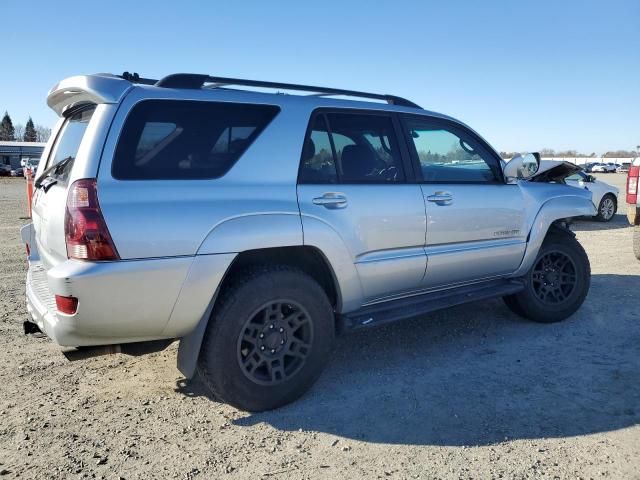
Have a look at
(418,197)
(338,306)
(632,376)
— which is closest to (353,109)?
(418,197)

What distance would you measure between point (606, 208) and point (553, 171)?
9.97 m

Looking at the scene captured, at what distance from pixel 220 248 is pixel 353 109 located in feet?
5.05

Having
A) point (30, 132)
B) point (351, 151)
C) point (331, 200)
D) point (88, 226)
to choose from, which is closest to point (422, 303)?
point (331, 200)

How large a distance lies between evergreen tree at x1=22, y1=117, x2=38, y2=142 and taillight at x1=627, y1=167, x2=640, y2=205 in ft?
402

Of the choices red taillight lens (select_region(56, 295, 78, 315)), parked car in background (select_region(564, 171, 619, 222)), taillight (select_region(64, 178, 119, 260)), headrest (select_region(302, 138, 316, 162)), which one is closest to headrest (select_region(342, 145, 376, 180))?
headrest (select_region(302, 138, 316, 162))

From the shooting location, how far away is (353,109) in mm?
3773

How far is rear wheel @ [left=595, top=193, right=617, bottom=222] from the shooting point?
43.9ft

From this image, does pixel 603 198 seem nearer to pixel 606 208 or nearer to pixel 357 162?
pixel 606 208

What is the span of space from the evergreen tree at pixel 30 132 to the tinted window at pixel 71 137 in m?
123

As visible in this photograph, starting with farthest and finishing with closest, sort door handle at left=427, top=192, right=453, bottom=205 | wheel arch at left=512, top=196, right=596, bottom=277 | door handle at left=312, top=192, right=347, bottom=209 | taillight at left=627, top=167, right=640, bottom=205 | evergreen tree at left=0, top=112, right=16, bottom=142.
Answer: evergreen tree at left=0, top=112, right=16, bottom=142, taillight at left=627, top=167, right=640, bottom=205, wheel arch at left=512, top=196, right=596, bottom=277, door handle at left=427, top=192, right=453, bottom=205, door handle at left=312, top=192, right=347, bottom=209

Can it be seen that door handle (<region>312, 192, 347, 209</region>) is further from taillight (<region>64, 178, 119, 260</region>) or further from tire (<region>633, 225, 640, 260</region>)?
tire (<region>633, 225, 640, 260</region>)

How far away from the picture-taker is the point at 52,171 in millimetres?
3389

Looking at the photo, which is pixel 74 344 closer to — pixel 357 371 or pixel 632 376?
pixel 357 371

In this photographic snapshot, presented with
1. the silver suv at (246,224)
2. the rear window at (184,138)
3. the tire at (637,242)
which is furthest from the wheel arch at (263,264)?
the tire at (637,242)
